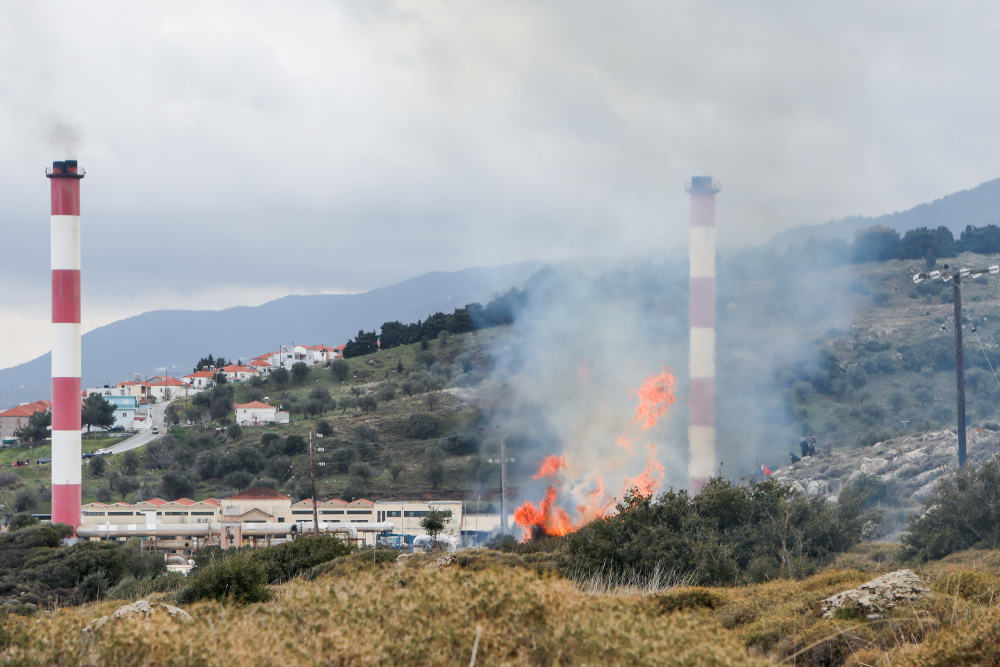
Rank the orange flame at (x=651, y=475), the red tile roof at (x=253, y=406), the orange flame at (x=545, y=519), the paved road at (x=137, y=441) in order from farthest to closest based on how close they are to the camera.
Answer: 1. the red tile roof at (x=253, y=406)
2. the paved road at (x=137, y=441)
3. the orange flame at (x=651, y=475)
4. the orange flame at (x=545, y=519)

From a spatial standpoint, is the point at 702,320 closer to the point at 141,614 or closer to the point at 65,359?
the point at 65,359

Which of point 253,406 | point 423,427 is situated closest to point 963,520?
point 423,427

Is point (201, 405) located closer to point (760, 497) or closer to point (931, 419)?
point (931, 419)

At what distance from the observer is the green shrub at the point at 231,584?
47.8 feet

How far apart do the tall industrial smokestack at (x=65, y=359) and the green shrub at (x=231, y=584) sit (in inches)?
1546

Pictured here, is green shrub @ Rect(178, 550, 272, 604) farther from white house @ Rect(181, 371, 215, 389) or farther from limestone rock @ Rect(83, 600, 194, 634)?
white house @ Rect(181, 371, 215, 389)

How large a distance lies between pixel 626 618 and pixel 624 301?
6312 cm

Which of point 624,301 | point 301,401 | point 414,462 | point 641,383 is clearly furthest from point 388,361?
point 641,383

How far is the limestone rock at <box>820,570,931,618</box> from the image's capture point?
36.4 ft

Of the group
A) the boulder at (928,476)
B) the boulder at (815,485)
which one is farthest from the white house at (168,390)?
the boulder at (928,476)

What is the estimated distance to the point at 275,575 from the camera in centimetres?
1973

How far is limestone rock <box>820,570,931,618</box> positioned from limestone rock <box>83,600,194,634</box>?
26.7 feet

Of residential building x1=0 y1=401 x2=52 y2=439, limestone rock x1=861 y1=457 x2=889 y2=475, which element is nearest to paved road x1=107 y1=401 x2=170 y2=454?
residential building x1=0 y1=401 x2=52 y2=439

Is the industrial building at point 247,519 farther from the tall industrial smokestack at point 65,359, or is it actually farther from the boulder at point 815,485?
the boulder at point 815,485
